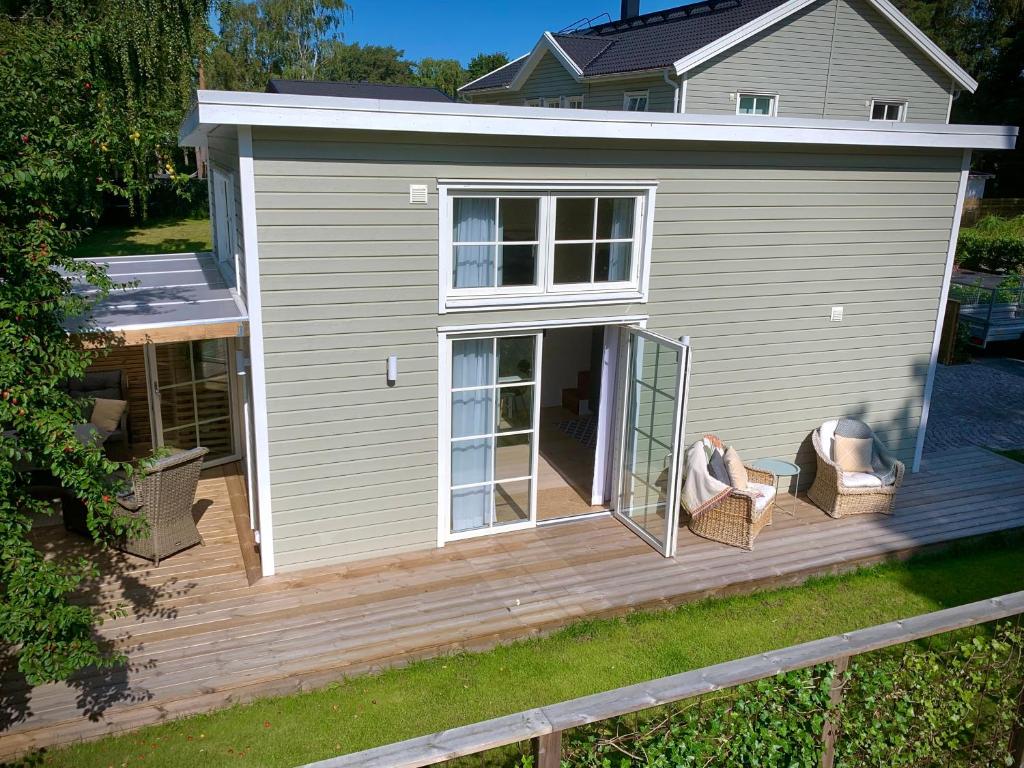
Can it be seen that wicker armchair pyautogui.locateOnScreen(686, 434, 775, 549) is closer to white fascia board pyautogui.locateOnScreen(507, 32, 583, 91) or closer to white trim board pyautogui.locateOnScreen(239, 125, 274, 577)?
white trim board pyautogui.locateOnScreen(239, 125, 274, 577)

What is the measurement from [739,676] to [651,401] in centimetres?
382

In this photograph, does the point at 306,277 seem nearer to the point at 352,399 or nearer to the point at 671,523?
the point at 352,399

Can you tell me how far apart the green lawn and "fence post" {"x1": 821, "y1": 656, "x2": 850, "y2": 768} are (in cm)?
1817

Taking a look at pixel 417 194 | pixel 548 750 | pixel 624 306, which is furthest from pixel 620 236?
pixel 548 750

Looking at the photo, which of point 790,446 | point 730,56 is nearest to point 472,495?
point 790,446

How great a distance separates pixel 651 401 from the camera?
21.4 feet

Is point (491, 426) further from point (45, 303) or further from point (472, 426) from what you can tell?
point (45, 303)

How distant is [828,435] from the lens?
770 centimetres

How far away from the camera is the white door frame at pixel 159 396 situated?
7410mm

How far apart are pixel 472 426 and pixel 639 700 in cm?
389

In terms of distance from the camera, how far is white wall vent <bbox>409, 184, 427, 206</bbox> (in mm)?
5664

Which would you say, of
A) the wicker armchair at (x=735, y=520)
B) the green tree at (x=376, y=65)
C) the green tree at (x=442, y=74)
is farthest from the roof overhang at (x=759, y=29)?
the green tree at (x=442, y=74)

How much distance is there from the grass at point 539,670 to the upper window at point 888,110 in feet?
41.3

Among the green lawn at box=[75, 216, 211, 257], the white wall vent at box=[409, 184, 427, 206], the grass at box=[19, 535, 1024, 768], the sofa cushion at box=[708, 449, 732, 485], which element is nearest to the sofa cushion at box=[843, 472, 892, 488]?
the grass at box=[19, 535, 1024, 768]
